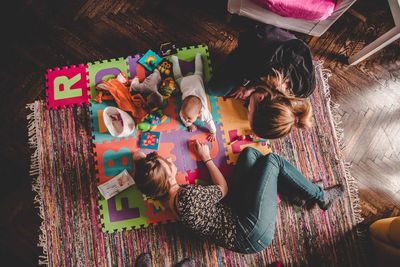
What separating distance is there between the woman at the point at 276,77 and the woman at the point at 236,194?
35cm

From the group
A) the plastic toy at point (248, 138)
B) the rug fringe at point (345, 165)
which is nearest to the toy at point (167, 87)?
the plastic toy at point (248, 138)

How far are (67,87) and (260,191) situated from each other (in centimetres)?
143

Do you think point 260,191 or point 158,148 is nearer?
point 260,191

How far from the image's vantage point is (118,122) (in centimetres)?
207

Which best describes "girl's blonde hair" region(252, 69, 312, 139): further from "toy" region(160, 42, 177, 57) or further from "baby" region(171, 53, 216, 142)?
"toy" region(160, 42, 177, 57)

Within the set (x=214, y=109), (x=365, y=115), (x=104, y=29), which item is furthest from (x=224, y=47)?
(x=365, y=115)

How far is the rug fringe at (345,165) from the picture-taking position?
2098 millimetres

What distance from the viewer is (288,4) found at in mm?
1717

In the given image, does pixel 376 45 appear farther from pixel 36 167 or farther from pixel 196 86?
pixel 36 167

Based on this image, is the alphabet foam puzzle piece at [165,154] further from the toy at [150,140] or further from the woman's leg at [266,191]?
the woman's leg at [266,191]

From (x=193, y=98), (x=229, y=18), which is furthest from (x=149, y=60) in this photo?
(x=229, y=18)

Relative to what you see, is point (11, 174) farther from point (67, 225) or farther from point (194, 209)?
point (194, 209)

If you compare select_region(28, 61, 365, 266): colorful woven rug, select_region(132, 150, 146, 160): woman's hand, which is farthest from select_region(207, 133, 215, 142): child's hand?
select_region(132, 150, 146, 160): woman's hand

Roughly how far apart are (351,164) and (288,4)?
1.13 meters
